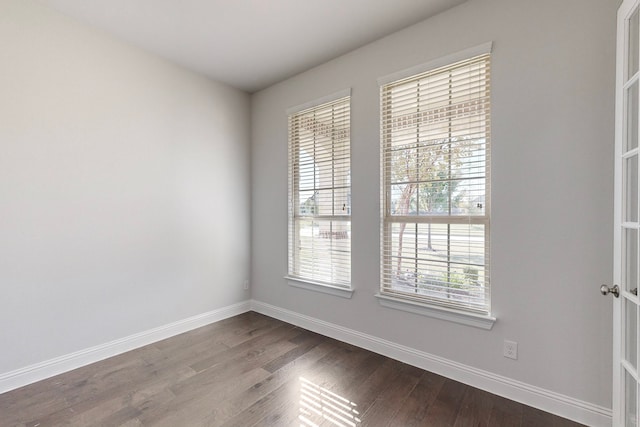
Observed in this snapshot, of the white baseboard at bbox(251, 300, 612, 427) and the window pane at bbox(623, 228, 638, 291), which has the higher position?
the window pane at bbox(623, 228, 638, 291)

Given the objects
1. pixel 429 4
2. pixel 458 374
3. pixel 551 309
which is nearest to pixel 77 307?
pixel 458 374

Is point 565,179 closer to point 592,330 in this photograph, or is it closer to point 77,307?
point 592,330

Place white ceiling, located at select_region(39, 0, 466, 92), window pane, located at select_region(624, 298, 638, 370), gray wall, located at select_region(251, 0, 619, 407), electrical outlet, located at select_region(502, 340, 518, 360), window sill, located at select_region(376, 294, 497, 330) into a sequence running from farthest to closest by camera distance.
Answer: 1. white ceiling, located at select_region(39, 0, 466, 92)
2. window sill, located at select_region(376, 294, 497, 330)
3. electrical outlet, located at select_region(502, 340, 518, 360)
4. gray wall, located at select_region(251, 0, 619, 407)
5. window pane, located at select_region(624, 298, 638, 370)

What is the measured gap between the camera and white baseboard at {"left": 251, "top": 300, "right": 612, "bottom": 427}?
5.55 feet

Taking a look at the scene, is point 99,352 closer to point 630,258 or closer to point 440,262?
point 440,262

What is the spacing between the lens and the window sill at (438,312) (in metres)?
2.01

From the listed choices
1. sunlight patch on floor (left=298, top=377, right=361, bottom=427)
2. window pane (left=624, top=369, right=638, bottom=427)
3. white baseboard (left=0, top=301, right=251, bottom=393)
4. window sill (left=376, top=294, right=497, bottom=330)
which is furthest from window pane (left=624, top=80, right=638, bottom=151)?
white baseboard (left=0, top=301, right=251, bottom=393)

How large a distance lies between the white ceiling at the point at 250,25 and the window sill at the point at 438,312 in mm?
2248

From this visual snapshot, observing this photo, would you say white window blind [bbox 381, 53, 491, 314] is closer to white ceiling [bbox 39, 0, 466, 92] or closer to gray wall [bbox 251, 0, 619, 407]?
gray wall [bbox 251, 0, 619, 407]

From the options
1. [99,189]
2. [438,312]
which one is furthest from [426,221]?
[99,189]

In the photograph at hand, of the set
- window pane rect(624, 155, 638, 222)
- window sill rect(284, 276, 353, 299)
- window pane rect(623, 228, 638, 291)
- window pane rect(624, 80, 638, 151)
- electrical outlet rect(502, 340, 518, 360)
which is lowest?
electrical outlet rect(502, 340, 518, 360)

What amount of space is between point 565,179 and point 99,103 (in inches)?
138

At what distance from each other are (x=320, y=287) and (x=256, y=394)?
3.86 feet

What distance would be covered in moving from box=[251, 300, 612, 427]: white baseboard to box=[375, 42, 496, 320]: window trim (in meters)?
0.34
